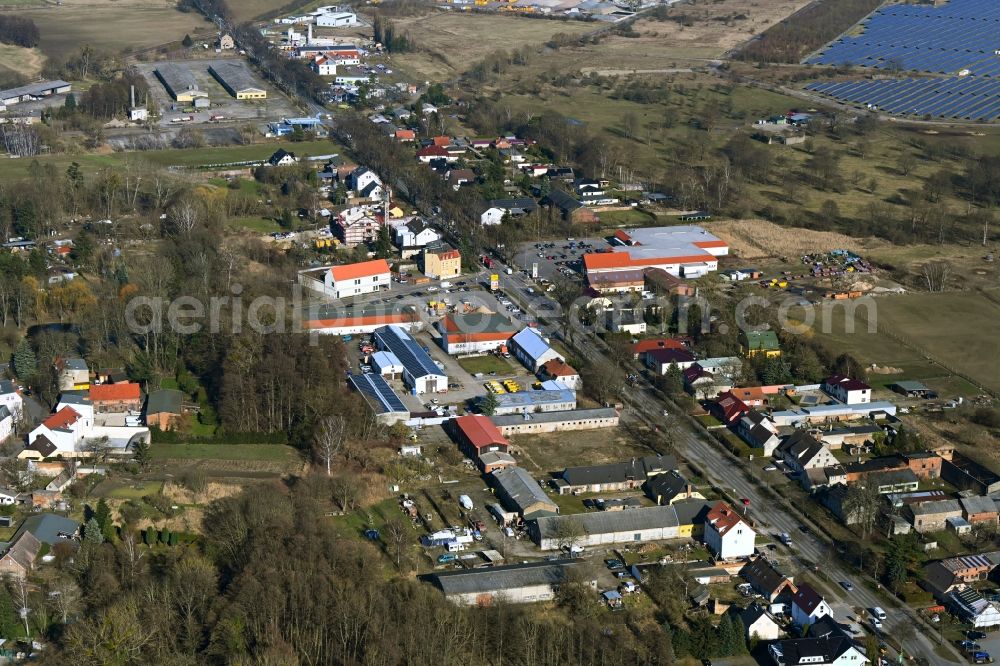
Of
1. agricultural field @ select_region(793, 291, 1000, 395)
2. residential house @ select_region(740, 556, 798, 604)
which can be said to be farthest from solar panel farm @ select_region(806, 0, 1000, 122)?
residential house @ select_region(740, 556, 798, 604)

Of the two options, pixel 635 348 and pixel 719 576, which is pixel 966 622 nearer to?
pixel 719 576

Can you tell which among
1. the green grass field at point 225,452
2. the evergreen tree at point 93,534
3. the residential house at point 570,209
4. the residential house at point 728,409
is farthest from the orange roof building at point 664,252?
the evergreen tree at point 93,534

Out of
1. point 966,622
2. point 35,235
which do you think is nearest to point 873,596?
point 966,622

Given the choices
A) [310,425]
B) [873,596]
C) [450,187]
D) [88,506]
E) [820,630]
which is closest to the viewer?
[820,630]

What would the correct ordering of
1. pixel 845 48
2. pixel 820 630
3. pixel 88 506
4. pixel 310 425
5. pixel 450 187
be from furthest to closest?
pixel 845 48
pixel 450 187
pixel 310 425
pixel 88 506
pixel 820 630

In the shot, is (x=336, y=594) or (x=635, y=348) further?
(x=635, y=348)

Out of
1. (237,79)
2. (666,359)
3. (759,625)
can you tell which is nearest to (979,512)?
(759,625)

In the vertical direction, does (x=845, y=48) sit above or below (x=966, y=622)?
above

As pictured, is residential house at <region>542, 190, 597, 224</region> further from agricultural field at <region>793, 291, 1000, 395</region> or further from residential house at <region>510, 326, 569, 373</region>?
residential house at <region>510, 326, 569, 373</region>
